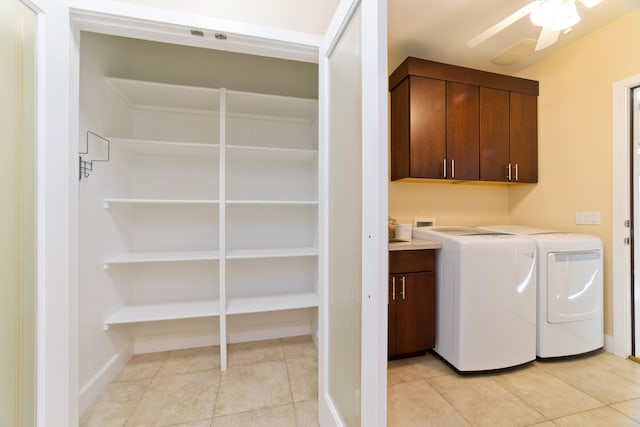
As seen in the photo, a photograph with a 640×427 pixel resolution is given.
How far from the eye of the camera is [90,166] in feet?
5.07

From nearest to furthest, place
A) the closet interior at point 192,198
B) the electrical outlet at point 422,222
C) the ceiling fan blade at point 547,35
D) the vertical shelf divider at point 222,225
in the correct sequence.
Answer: the ceiling fan blade at point 547,35
the closet interior at point 192,198
the vertical shelf divider at point 222,225
the electrical outlet at point 422,222

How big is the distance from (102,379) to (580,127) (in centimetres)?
415

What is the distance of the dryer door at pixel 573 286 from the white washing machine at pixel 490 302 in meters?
0.16

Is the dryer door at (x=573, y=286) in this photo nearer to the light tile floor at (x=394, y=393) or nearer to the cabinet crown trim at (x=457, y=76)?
the light tile floor at (x=394, y=393)

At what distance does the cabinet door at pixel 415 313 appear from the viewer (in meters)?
1.90

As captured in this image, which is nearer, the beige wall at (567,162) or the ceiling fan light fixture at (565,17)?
the ceiling fan light fixture at (565,17)

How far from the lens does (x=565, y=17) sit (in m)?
1.53

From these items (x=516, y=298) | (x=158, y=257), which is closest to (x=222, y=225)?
(x=158, y=257)

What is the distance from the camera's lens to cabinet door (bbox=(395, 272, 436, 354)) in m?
1.90

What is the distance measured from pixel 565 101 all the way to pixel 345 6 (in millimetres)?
2492

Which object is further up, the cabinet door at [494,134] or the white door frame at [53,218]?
the cabinet door at [494,134]

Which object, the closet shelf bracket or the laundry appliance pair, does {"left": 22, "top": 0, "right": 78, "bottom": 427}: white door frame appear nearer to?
the closet shelf bracket

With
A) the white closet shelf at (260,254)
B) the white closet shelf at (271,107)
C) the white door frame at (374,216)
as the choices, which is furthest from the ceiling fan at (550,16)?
the white closet shelf at (260,254)

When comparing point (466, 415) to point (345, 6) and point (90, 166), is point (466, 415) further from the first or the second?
point (90, 166)
